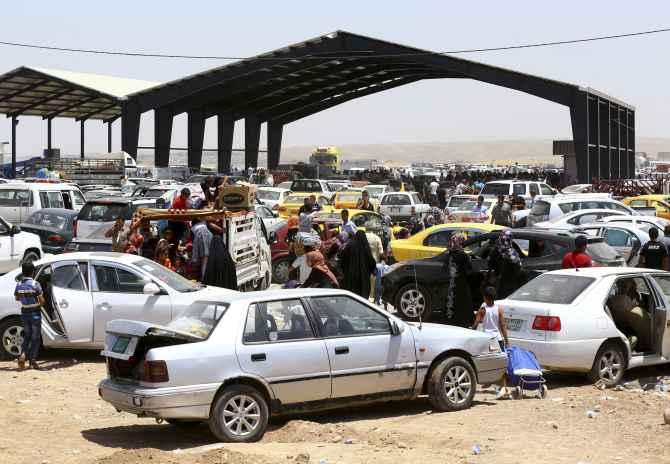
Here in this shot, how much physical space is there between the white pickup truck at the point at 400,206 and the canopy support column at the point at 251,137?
125 ft

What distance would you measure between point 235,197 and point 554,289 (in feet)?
23.5

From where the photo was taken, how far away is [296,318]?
10.4m

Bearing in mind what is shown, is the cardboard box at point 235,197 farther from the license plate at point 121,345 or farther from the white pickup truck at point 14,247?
the license plate at point 121,345

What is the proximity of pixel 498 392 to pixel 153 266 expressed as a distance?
4.90m

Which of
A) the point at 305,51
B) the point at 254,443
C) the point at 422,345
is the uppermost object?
A: the point at 305,51

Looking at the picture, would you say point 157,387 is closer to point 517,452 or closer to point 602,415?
point 517,452

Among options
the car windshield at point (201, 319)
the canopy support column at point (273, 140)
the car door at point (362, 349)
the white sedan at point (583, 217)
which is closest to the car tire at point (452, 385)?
the car door at point (362, 349)

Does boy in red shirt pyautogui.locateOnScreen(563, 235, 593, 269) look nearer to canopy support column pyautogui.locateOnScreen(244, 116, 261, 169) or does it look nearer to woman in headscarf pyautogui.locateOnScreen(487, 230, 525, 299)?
woman in headscarf pyautogui.locateOnScreen(487, 230, 525, 299)

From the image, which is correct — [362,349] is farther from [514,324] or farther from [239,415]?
[514,324]

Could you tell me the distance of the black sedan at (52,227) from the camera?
81.3 ft

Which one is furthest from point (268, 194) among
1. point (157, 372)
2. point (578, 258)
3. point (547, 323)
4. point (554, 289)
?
point (157, 372)

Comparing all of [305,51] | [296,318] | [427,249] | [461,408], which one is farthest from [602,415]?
[305,51]

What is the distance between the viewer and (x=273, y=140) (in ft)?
270

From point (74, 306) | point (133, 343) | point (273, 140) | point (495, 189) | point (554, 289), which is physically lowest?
point (74, 306)
